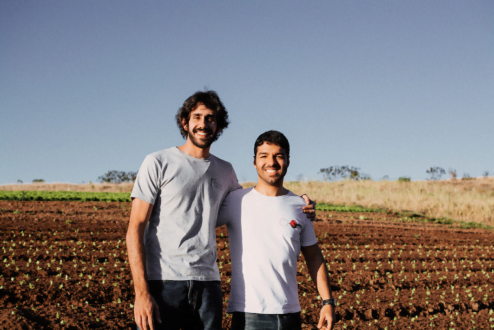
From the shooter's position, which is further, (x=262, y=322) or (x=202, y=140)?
(x=202, y=140)

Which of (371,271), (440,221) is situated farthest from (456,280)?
Result: (440,221)

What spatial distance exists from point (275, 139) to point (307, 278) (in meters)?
5.89

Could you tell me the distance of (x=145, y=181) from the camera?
8.07 feet

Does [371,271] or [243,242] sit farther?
[371,271]

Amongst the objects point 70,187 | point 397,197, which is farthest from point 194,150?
point 70,187

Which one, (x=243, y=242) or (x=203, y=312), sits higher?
(x=243, y=242)

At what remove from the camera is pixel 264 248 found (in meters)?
2.46

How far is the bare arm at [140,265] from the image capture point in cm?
225

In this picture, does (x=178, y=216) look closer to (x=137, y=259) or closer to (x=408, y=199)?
Answer: (x=137, y=259)

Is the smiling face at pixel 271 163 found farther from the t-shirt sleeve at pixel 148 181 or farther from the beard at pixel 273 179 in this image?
the t-shirt sleeve at pixel 148 181

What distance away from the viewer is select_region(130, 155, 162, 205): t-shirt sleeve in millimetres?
2430

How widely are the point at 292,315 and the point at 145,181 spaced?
1264 millimetres

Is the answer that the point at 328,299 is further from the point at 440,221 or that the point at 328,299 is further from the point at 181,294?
the point at 440,221

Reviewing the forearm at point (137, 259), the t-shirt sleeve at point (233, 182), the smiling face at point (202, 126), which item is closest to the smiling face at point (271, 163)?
the t-shirt sleeve at point (233, 182)
